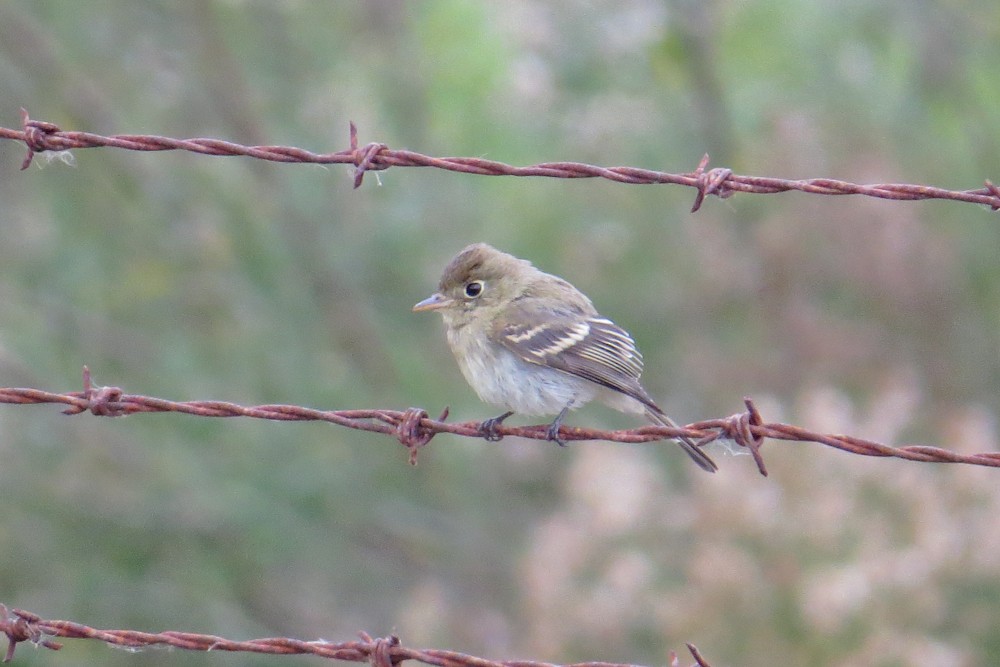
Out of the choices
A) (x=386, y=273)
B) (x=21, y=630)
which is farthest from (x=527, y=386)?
(x=386, y=273)

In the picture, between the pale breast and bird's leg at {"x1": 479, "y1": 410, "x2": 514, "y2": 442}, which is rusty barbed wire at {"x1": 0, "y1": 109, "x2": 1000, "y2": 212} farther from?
the pale breast

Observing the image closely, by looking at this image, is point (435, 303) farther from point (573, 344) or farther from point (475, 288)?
point (573, 344)

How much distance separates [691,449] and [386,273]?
5.79 m

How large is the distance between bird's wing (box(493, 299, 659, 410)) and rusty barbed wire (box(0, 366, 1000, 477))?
97 cm

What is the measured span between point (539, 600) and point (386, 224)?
354cm

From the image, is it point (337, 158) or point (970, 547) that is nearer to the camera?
point (337, 158)

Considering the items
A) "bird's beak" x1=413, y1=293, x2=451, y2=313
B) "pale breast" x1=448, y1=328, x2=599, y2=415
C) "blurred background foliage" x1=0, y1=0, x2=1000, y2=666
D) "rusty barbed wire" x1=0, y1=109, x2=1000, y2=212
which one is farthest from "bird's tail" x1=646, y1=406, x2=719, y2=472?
"blurred background foliage" x1=0, y1=0, x2=1000, y2=666

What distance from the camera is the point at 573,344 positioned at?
460 cm

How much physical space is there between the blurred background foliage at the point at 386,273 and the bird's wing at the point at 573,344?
2.89 meters

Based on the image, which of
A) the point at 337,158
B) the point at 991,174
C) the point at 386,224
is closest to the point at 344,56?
the point at 386,224

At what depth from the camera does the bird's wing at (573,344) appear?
449 centimetres

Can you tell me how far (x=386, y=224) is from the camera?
9.32 metres

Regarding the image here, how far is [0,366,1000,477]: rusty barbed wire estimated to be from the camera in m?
2.93

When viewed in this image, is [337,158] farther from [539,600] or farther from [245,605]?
[245,605]
